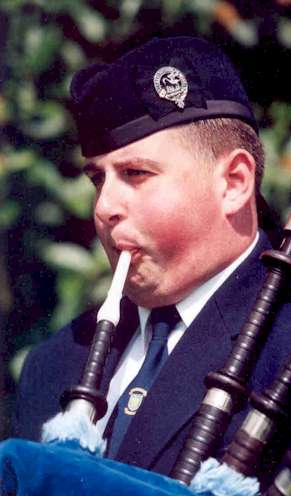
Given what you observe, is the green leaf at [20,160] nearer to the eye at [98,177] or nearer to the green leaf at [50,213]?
the green leaf at [50,213]

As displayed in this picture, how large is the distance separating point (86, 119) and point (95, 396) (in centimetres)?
50

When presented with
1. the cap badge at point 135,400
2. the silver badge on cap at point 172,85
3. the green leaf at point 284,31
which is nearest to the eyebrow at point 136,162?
the silver badge on cap at point 172,85

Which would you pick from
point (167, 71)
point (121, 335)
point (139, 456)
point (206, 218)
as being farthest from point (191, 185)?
point (139, 456)

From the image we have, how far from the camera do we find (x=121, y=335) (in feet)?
6.46

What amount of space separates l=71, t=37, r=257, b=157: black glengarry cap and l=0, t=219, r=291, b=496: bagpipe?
283 mm

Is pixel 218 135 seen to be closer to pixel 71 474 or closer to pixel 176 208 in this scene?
pixel 176 208

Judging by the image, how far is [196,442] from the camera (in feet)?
5.42

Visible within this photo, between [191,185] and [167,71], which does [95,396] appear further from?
[167,71]

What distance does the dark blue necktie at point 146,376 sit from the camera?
6.00ft

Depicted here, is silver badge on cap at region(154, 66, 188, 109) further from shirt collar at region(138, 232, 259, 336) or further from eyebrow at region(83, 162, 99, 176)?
shirt collar at region(138, 232, 259, 336)

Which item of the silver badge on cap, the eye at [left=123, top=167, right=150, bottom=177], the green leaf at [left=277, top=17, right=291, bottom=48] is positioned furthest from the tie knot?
the green leaf at [left=277, top=17, right=291, bottom=48]

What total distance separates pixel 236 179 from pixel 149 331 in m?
0.31

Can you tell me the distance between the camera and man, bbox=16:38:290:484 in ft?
5.86

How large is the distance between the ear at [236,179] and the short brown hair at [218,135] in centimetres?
2
